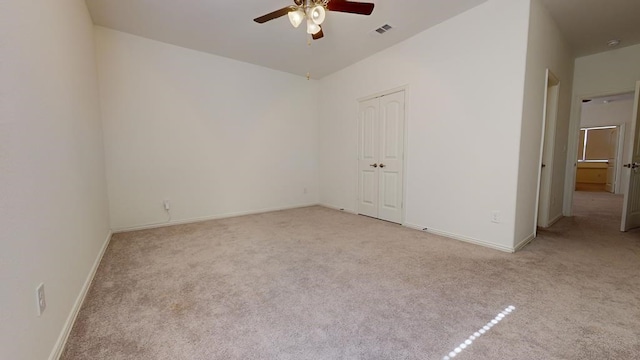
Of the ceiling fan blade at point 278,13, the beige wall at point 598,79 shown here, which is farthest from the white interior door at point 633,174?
the ceiling fan blade at point 278,13

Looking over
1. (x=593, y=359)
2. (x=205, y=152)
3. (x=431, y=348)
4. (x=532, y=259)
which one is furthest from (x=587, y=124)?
(x=205, y=152)

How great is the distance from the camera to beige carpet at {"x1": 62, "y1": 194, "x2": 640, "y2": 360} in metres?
1.41

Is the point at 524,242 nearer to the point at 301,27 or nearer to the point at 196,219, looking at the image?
the point at 301,27

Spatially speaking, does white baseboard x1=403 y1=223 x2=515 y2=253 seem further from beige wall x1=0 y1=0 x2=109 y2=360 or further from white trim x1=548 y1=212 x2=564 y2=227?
beige wall x1=0 y1=0 x2=109 y2=360

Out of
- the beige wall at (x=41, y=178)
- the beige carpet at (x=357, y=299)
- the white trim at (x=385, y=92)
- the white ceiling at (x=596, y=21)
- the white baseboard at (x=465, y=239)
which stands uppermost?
the white ceiling at (x=596, y=21)

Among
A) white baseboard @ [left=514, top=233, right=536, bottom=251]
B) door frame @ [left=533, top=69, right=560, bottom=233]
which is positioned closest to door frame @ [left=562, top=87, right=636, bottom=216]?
door frame @ [left=533, top=69, right=560, bottom=233]

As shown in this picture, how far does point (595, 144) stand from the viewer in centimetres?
869

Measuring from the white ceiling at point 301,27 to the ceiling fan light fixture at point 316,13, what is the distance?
735mm

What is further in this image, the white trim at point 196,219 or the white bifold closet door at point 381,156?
the white bifold closet door at point 381,156

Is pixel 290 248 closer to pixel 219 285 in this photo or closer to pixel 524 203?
pixel 219 285

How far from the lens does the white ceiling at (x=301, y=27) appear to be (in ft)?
9.26

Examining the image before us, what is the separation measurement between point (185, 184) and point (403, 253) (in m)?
3.41

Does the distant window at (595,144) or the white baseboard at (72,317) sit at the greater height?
the distant window at (595,144)

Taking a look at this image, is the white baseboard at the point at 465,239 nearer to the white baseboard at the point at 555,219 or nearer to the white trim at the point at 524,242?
the white trim at the point at 524,242
